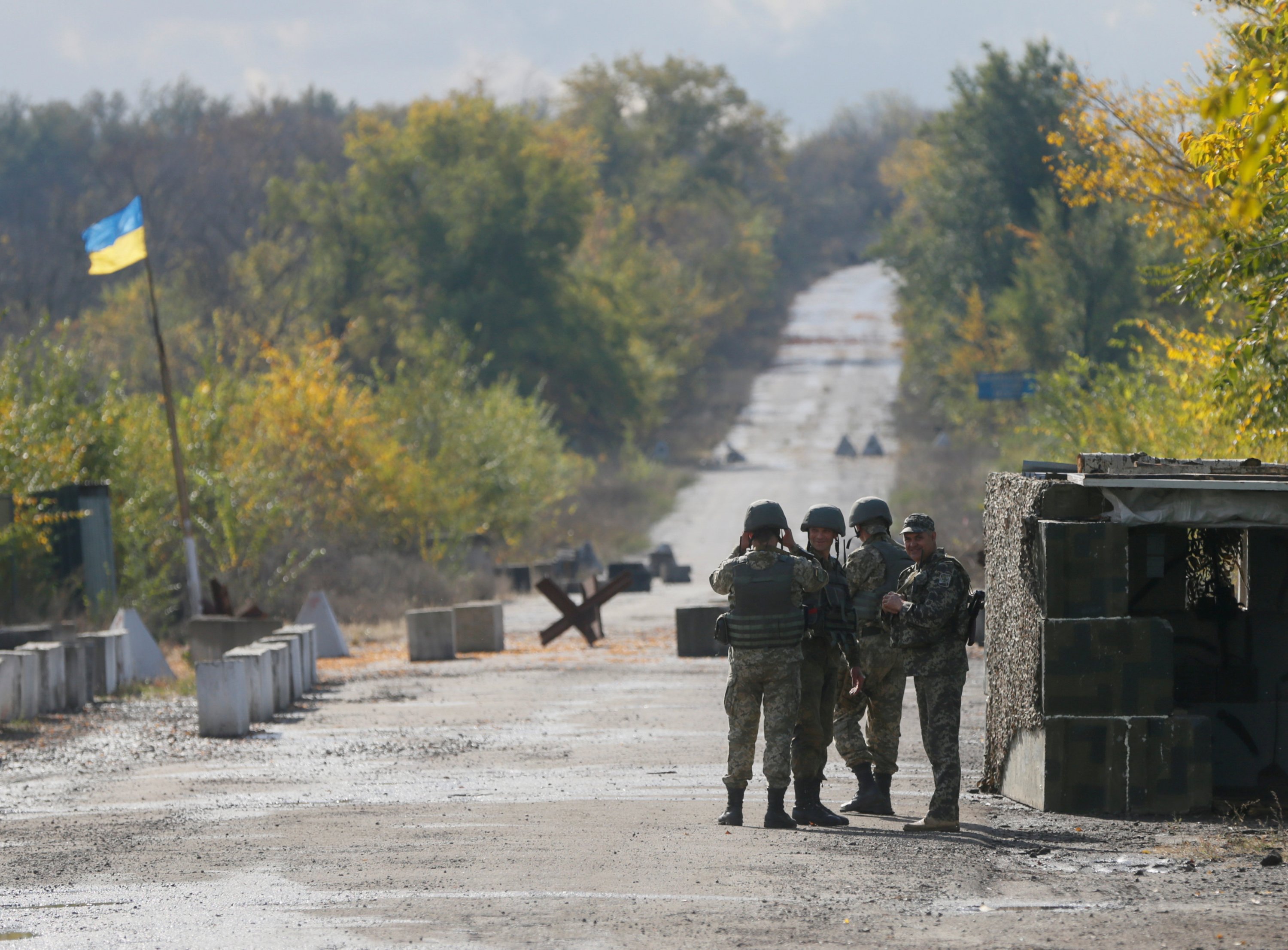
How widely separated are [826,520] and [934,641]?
98 centimetres

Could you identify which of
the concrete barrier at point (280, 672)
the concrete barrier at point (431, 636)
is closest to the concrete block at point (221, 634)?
the concrete barrier at point (431, 636)

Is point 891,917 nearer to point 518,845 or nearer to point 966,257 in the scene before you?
point 518,845

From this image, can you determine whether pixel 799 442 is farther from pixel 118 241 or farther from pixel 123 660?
pixel 123 660

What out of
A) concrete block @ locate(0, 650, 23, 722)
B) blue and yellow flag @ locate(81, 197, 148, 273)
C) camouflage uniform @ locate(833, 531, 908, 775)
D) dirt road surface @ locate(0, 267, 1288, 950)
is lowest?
dirt road surface @ locate(0, 267, 1288, 950)

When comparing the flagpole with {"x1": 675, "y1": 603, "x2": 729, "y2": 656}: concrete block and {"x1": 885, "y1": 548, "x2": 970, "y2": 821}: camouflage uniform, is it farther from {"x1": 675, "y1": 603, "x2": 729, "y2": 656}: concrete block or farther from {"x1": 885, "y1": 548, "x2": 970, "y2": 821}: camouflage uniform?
{"x1": 885, "y1": 548, "x2": 970, "y2": 821}: camouflage uniform

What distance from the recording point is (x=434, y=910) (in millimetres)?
7367

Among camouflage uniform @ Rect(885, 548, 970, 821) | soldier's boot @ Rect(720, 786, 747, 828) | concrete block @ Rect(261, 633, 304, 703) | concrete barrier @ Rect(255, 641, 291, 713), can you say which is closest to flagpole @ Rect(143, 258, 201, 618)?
concrete block @ Rect(261, 633, 304, 703)

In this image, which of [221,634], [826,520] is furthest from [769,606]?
→ [221,634]

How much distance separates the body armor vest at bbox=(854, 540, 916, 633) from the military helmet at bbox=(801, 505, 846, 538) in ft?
0.96

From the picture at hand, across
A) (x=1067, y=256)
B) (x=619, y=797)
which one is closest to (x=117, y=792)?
→ (x=619, y=797)

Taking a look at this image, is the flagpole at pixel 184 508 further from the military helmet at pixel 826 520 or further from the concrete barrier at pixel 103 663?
the military helmet at pixel 826 520

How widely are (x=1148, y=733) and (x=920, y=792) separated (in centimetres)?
189

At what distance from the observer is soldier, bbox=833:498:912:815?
9.79 m

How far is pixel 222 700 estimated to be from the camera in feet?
48.8
